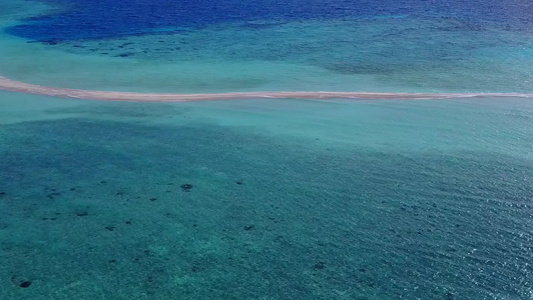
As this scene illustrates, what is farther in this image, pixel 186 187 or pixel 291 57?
pixel 291 57

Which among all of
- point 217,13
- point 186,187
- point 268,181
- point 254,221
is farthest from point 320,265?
point 217,13

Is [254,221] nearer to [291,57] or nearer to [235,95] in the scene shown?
[235,95]

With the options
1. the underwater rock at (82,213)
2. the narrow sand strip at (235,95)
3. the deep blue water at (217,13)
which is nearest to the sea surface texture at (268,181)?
the underwater rock at (82,213)

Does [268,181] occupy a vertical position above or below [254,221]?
above

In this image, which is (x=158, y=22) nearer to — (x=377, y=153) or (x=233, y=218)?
(x=377, y=153)

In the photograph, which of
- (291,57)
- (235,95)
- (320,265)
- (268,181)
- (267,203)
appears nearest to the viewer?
(320,265)

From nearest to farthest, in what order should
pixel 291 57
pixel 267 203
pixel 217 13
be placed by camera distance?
pixel 267 203 → pixel 291 57 → pixel 217 13
